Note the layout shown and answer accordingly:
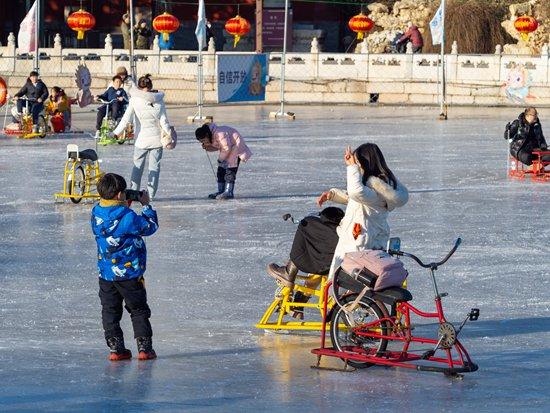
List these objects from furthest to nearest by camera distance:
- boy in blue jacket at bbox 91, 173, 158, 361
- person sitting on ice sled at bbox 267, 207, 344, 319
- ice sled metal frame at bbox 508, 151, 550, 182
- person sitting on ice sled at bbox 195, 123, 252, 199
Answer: ice sled metal frame at bbox 508, 151, 550, 182
person sitting on ice sled at bbox 195, 123, 252, 199
person sitting on ice sled at bbox 267, 207, 344, 319
boy in blue jacket at bbox 91, 173, 158, 361

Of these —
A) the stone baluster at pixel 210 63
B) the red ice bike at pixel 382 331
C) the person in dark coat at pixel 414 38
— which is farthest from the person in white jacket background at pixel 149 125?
the person in dark coat at pixel 414 38

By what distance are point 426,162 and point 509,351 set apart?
13.5 metres

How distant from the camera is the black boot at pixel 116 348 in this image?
8.76 metres

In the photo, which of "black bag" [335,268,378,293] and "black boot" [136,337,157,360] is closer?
"black bag" [335,268,378,293]

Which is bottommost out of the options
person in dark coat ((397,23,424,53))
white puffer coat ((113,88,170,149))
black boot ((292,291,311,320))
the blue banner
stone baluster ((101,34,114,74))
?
black boot ((292,291,311,320))

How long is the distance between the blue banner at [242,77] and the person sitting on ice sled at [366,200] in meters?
21.8

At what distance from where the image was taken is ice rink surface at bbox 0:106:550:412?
7.99 m

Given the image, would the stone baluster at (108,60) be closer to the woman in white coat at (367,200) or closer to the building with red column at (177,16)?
the building with red column at (177,16)

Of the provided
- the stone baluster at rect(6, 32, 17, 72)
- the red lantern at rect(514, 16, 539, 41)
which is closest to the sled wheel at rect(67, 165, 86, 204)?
the red lantern at rect(514, 16, 539, 41)

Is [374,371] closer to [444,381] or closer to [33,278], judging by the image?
[444,381]

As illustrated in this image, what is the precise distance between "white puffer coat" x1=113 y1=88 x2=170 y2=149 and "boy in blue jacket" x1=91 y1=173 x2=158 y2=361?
314 inches

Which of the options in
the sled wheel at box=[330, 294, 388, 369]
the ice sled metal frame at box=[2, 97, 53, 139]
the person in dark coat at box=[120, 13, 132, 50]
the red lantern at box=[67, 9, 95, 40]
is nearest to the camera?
the sled wheel at box=[330, 294, 388, 369]

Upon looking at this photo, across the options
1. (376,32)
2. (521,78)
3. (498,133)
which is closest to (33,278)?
(498,133)

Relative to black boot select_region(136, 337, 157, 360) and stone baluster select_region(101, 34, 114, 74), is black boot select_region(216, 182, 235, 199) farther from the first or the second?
stone baluster select_region(101, 34, 114, 74)
